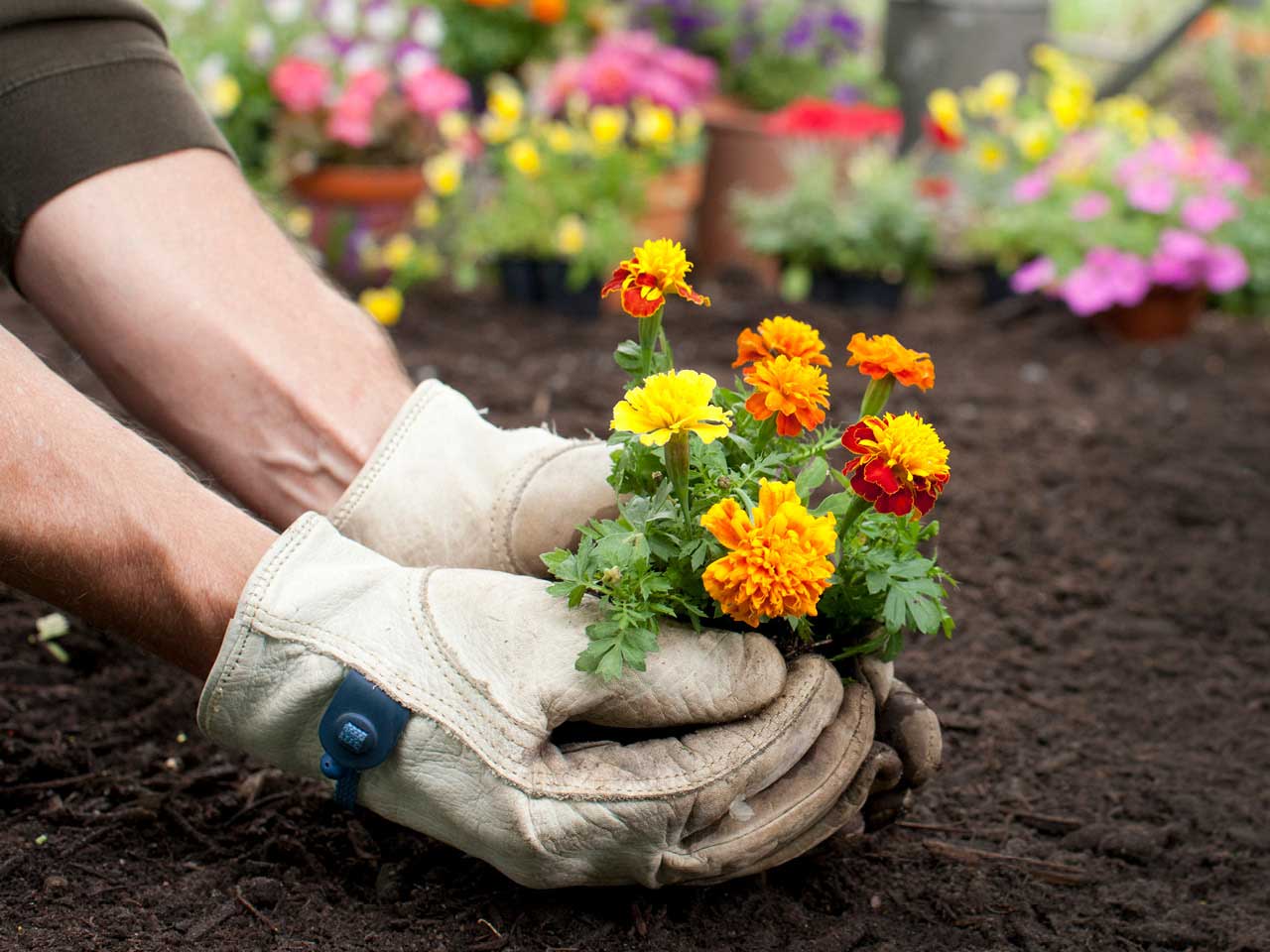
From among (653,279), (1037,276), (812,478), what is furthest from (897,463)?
(1037,276)

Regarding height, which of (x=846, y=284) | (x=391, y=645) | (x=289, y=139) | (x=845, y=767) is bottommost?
(x=846, y=284)

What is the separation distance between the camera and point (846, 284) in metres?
4.19

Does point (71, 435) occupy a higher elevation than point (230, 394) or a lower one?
higher

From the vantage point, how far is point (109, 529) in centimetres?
132

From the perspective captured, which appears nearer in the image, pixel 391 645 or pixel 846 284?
pixel 391 645

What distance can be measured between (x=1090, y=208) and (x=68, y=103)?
313cm

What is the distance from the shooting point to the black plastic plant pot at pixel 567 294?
3.97m

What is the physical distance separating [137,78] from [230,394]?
1.61 ft

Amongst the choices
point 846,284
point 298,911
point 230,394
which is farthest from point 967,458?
point 298,911

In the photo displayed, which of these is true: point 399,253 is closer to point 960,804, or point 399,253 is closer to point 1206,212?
point 1206,212

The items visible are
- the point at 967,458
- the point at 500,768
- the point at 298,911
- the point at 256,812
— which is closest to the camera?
the point at 500,768

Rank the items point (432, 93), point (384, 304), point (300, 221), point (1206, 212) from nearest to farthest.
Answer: point (384, 304)
point (1206, 212)
point (300, 221)
point (432, 93)

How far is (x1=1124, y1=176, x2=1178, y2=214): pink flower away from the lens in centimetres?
392

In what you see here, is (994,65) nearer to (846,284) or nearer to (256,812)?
(846,284)
